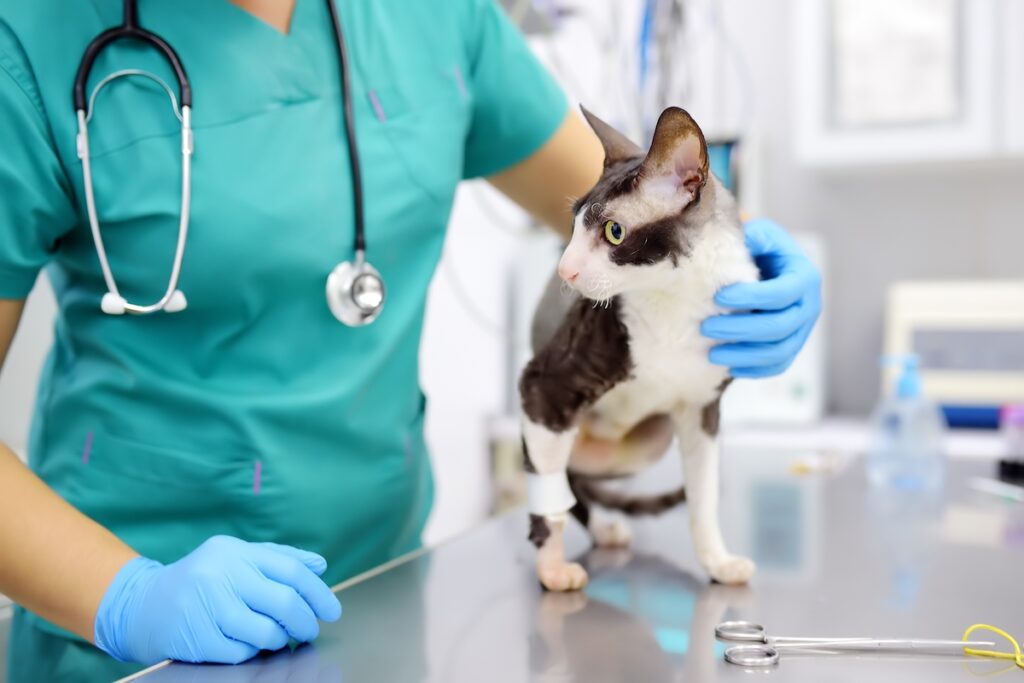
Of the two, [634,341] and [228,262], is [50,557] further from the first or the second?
[634,341]

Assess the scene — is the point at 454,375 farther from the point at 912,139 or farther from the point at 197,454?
the point at 197,454

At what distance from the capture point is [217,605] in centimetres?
62

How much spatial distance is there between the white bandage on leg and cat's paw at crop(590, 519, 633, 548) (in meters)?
0.18

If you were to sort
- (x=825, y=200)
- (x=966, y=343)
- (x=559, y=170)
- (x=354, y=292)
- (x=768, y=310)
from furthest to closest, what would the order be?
(x=825, y=200), (x=966, y=343), (x=559, y=170), (x=354, y=292), (x=768, y=310)

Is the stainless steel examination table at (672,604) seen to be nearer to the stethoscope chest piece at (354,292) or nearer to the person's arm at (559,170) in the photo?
the stethoscope chest piece at (354,292)

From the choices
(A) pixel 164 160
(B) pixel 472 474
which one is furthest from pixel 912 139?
(A) pixel 164 160

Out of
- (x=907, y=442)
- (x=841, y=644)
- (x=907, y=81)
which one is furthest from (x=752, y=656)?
(x=907, y=81)

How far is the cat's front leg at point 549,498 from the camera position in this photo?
2.38 feet

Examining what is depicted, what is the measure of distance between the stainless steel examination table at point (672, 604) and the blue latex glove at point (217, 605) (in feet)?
0.06

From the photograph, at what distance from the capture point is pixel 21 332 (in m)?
1.17

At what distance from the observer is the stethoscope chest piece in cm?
83

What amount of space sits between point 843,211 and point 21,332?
186 centimetres

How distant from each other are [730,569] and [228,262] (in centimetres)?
52

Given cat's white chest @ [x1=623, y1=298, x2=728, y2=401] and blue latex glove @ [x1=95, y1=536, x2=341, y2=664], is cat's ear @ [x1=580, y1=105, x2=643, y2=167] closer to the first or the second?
cat's white chest @ [x1=623, y1=298, x2=728, y2=401]
